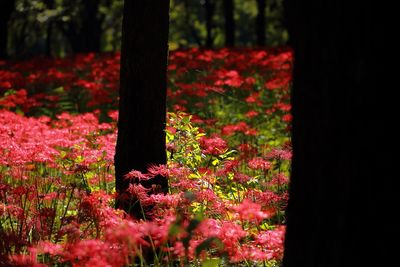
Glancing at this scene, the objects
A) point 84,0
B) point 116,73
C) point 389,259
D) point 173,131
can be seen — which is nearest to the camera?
point 389,259

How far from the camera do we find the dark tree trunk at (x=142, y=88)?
184 inches

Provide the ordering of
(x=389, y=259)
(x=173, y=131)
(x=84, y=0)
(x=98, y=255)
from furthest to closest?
(x=84, y=0) → (x=173, y=131) → (x=98, y=255) → (x=389, y=259)

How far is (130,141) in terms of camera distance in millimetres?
4758

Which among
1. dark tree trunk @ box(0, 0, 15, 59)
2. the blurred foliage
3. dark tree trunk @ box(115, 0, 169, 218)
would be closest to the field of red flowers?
dark tree trunk @ box(115, 0, 169, 218)

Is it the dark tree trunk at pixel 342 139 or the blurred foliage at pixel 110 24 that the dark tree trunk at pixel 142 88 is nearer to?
the dark tree trunk at pixel 342 139

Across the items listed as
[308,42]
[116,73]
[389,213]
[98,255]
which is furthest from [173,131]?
[116,73]

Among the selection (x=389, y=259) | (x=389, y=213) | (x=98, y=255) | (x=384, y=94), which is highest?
(x=384, y=94)

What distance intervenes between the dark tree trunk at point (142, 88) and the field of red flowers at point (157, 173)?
280 mm

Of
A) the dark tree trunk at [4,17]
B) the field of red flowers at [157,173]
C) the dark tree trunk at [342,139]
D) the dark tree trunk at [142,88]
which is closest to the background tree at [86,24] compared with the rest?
the dark tree trunk at [4,17]

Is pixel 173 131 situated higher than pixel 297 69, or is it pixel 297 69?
pixel 297 69

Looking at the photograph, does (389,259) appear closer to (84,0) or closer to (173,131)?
(173,131)

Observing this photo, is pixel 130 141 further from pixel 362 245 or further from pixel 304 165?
pixel 362 245

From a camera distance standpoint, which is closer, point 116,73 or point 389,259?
point 389,259

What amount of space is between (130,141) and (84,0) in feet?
67.2
